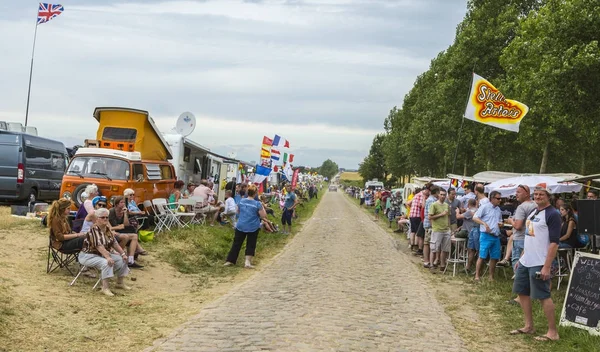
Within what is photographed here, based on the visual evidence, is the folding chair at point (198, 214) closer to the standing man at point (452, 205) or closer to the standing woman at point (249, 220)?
the standing woman at point (249, 220)

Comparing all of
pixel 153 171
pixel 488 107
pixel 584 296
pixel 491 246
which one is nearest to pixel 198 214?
pixel 153 171

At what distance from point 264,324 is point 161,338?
50.9 inches

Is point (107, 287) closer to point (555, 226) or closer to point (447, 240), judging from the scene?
point (555, 226)

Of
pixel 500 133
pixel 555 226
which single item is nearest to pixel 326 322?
pixel 555 226

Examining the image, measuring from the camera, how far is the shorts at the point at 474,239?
527 inches

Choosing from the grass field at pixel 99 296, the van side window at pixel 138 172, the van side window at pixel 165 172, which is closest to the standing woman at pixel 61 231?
the grass field at pixel 99 296

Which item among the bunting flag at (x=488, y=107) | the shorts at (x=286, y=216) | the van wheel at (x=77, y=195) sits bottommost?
the shorts at (x=286, y=216)

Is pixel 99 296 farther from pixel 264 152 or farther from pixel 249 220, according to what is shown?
pixel 264 152

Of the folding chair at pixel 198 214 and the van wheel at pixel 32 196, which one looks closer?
the van wheel at pixel 32 196

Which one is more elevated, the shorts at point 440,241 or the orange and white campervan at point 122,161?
the orange and white campervan at point 122,161

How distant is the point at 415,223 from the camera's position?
17.4 metres

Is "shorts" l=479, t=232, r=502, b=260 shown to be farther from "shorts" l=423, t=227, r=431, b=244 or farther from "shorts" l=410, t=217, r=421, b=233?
"shorts" l=410, t=217, r=421, b=233

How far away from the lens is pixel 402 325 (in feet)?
26.8

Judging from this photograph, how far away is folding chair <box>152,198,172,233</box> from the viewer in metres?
A: 15.6
